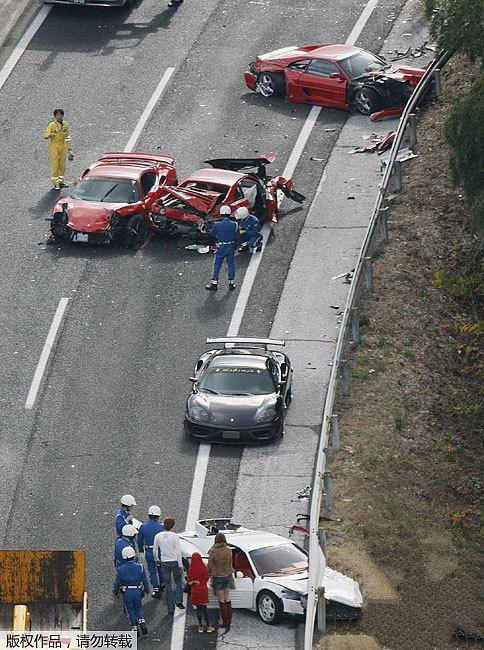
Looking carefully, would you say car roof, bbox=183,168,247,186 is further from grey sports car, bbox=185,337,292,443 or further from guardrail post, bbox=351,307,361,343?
grey sports car, bbox=185,337,292,443

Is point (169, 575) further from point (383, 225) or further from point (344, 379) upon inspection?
point (383, 225)

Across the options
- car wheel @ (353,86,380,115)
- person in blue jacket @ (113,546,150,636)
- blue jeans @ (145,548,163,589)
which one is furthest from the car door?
person in blue jacket @ (113,546,150,636)

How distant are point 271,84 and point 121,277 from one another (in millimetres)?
8829

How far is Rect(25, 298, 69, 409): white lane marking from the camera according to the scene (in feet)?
88.8

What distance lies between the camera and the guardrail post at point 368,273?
29.2 meters

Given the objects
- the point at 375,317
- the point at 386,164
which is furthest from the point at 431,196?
the point at 375,317

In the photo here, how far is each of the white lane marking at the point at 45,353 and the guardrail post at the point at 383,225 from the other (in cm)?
618

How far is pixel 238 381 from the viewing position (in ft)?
86.0

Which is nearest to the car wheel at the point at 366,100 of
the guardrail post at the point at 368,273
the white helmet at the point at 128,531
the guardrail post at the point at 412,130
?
the guardrail post at the point at 412,130

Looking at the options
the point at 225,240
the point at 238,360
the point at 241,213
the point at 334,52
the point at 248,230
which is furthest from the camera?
the point at 334,52

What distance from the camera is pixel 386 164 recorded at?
33000 millimetres

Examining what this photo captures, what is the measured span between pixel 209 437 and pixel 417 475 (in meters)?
3.34

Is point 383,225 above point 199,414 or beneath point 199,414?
beneath

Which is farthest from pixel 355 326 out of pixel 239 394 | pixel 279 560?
pixel 279 560
